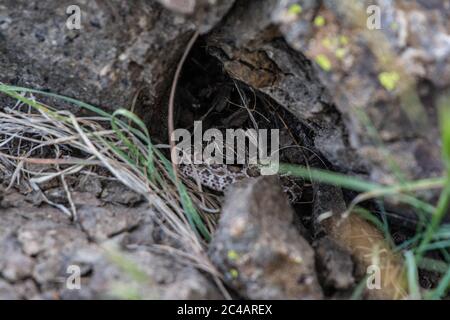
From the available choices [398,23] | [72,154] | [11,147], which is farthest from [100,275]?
[398,23]

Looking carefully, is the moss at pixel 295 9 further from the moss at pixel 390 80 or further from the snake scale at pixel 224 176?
the snake scale at pixel 224 176

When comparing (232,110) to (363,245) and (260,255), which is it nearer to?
(363,245)

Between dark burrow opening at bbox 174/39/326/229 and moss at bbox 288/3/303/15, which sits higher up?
moss at bbox 288/3/303/15

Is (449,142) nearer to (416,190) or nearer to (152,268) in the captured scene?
(416,190)

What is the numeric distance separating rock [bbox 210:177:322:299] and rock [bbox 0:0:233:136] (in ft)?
2.84

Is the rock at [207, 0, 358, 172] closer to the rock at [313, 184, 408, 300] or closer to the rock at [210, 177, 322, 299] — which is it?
the rock at [313, 184, 408, 300]

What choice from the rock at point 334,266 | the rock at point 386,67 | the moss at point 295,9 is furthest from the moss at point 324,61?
the rock at point 334,266

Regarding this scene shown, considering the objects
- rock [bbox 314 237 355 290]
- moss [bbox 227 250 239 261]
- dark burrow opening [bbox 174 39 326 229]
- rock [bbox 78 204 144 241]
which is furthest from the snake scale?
moss [bbox 227 250 239 261]

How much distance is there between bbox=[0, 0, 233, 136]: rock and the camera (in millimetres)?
2514

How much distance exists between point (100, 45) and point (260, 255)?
129 centimetres

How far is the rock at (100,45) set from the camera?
2.51 metres
